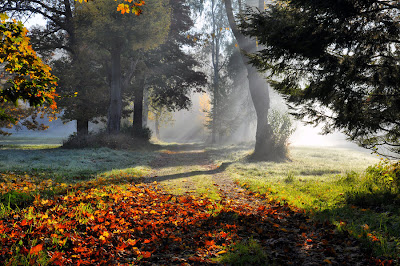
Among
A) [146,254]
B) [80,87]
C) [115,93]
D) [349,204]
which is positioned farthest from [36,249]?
[80,87]

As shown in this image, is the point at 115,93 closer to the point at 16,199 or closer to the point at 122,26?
the point at 122,26

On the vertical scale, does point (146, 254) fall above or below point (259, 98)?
below

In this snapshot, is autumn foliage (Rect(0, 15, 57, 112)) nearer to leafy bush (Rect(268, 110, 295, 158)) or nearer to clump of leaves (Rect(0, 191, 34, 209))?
clump of leaves (Rect(0, 191, 34, 209))

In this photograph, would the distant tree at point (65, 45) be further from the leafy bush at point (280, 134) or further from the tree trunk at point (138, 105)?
the leafy bush at point (280, 134)

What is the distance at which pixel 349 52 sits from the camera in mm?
6402

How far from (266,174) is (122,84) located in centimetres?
1473

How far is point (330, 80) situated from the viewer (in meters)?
6.14

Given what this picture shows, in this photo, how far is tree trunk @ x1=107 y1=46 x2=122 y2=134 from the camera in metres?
19.0

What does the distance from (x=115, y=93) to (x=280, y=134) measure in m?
11.9

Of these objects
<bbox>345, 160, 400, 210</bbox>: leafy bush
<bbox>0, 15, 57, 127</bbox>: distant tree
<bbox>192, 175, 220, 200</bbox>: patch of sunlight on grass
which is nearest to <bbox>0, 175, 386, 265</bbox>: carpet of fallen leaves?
<bbox>192, 175, 220, 200</bbox>: patch of sunlight on grass

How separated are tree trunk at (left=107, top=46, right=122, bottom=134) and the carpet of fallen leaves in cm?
1478

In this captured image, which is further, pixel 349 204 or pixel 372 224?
pixel 349 204

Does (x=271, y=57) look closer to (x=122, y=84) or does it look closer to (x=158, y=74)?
→ (x=122, y=84)

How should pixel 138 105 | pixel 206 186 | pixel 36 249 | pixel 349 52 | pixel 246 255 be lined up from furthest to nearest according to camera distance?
pixel 138 105, pixel 206 186, pixel 349 52, pixel 246 255, pixel 36 249
